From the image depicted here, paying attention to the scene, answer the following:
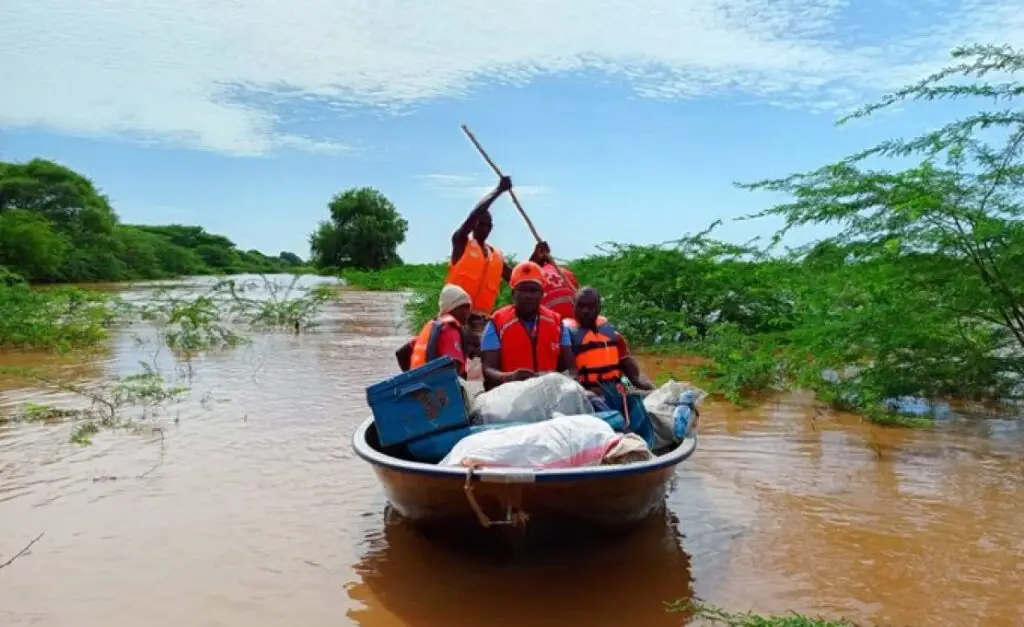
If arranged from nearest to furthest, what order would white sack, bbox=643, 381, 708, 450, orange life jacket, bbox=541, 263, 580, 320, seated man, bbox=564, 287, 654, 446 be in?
white sack, bbox=643, 381, 708, 450, seated man, bbox=564, 287, 654, 446, orange life jacket, bbox=541, 263, 580, 320

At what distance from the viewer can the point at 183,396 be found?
392 inches

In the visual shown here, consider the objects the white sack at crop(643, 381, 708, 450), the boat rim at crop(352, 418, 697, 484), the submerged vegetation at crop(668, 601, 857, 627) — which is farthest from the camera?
the white sack at crop(643, 381, 708, 450)

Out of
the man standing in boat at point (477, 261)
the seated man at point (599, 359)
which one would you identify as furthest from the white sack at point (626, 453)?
the man standing in boat at point (477, 261)

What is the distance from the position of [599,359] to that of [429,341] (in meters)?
1.16

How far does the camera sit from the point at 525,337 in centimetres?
591

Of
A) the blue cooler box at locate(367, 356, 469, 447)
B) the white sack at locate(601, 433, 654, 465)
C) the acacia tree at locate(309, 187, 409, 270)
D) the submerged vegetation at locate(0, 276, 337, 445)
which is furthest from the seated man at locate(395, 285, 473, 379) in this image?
the acacia tree at locate(309, 187, 409, 270)

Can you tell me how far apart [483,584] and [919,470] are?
13.6ft

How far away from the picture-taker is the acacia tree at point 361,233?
55062mm

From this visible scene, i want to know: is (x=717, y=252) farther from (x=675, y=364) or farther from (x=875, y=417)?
(x=875, y=417)

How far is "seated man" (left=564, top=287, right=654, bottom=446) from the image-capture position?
576 cm

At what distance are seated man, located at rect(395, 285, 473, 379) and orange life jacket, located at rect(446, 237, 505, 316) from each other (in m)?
1.10

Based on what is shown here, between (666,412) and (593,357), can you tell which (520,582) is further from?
(593,357)

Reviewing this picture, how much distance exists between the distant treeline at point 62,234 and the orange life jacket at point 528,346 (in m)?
27.1

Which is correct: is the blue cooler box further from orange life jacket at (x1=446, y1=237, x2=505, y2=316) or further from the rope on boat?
orange life jacket at (x1=446, y1=237, x2=505, y2=316)
